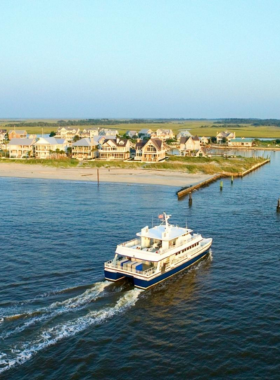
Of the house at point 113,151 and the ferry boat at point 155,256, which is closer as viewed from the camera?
the ferry boat at point 155,256

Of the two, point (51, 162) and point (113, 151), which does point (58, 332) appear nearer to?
point (51, 162)

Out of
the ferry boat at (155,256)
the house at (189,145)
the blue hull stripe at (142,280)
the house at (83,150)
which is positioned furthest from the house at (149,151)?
the blue hull stripe at (142,280)

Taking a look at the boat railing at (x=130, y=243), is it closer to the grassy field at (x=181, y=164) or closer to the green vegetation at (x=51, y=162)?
the grassy field at (x=181, y=164)

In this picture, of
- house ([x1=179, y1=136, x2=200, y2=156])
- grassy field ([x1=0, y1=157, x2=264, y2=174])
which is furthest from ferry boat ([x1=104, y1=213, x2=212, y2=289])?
house ([x1=179, y1=136, x2=200, y2=156])

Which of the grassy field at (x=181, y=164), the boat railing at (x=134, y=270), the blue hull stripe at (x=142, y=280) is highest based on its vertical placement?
the grassy field at (x=181, y=164)

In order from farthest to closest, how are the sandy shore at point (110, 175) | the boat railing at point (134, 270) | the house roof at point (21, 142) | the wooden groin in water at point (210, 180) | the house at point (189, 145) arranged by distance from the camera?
1. the house at point (189, 145)
2. the house roof at point (21, 142)
3. the sandy shore at point (110, 175)
4. the wooden groin in water at point (210, 180)
5. the boat railing at point (134, 270)

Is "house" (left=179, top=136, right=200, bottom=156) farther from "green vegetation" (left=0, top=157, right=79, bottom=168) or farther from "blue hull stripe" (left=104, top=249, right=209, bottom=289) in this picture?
"blue hull stripe" (left=104, top=249, right=209, bottom=289)

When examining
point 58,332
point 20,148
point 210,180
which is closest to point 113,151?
point 20,148
